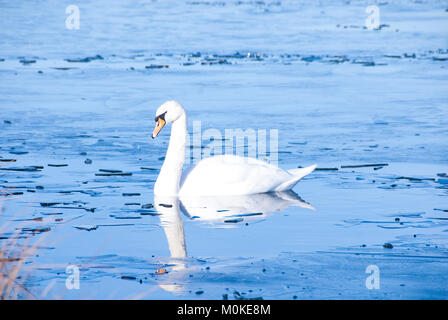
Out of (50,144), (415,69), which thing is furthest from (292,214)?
(415,69)

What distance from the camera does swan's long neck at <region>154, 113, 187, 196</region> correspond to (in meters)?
10.6

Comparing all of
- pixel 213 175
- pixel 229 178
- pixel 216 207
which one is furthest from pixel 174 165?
pixel 216 207

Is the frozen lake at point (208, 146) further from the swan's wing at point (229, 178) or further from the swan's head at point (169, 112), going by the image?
the swan's head at point (169, 112)

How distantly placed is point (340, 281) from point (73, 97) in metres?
11.6

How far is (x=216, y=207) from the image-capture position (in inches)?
404

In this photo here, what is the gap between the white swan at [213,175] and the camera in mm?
10617

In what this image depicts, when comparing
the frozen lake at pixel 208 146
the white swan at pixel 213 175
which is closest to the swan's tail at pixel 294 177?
the white swan at pixel 213 175

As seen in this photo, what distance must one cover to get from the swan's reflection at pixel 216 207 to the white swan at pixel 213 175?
96 mm

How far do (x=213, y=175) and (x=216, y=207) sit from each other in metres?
0.51

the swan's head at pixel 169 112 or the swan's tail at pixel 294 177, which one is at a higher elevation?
the swan's head at pixel 169 112

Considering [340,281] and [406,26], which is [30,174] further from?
[406,26]

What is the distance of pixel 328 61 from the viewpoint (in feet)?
77.0

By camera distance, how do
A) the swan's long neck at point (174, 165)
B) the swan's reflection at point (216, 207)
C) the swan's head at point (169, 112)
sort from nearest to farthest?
the swan's reflection at point (216, 207) → the swan's long neck at point (174, 165) → the swan's head at point (169, 112)

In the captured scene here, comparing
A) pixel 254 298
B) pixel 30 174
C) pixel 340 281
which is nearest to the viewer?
pixel 254 298
